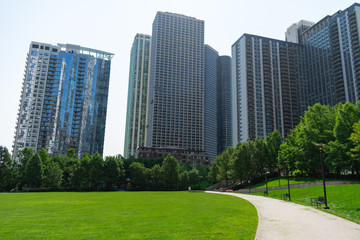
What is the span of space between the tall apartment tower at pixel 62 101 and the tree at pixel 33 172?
88007 millimetres

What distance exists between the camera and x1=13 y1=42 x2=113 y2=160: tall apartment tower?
163000 mm

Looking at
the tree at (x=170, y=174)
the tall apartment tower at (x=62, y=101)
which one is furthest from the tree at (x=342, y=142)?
the tall apartment tower at (x=62, y=101)

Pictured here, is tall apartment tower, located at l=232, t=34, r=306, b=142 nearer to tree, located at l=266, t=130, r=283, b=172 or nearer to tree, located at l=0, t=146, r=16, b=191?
tree, located at l=266, t=130, r=283, b=172

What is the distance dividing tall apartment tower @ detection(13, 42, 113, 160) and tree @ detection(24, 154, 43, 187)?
3465 inches

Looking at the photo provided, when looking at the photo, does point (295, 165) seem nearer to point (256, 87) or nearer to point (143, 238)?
point (143, 238)

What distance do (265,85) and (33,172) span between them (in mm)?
151187

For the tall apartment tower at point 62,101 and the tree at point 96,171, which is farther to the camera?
the tall apartment tower at point 62,101

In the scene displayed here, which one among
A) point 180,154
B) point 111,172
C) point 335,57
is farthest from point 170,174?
point 335,57

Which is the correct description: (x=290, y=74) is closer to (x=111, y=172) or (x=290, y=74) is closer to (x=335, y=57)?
(x=335, y=57)

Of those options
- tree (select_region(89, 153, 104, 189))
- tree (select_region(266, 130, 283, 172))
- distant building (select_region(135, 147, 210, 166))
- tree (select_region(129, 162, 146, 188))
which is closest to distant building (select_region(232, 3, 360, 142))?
distant building (select_region(135, 147, 210, 166))

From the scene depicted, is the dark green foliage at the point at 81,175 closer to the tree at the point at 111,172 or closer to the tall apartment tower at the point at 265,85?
the tree at the point at 111,172

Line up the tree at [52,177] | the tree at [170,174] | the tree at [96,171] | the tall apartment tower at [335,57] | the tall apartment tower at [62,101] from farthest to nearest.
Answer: the tall apartment tower at [62,101] → the tall apartment tower at [335,57] → the tree at [170,174] → the tree at [96,171] → the tree at [52,177]

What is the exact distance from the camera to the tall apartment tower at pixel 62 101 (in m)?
163

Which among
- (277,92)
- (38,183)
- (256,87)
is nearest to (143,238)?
(38,183)
